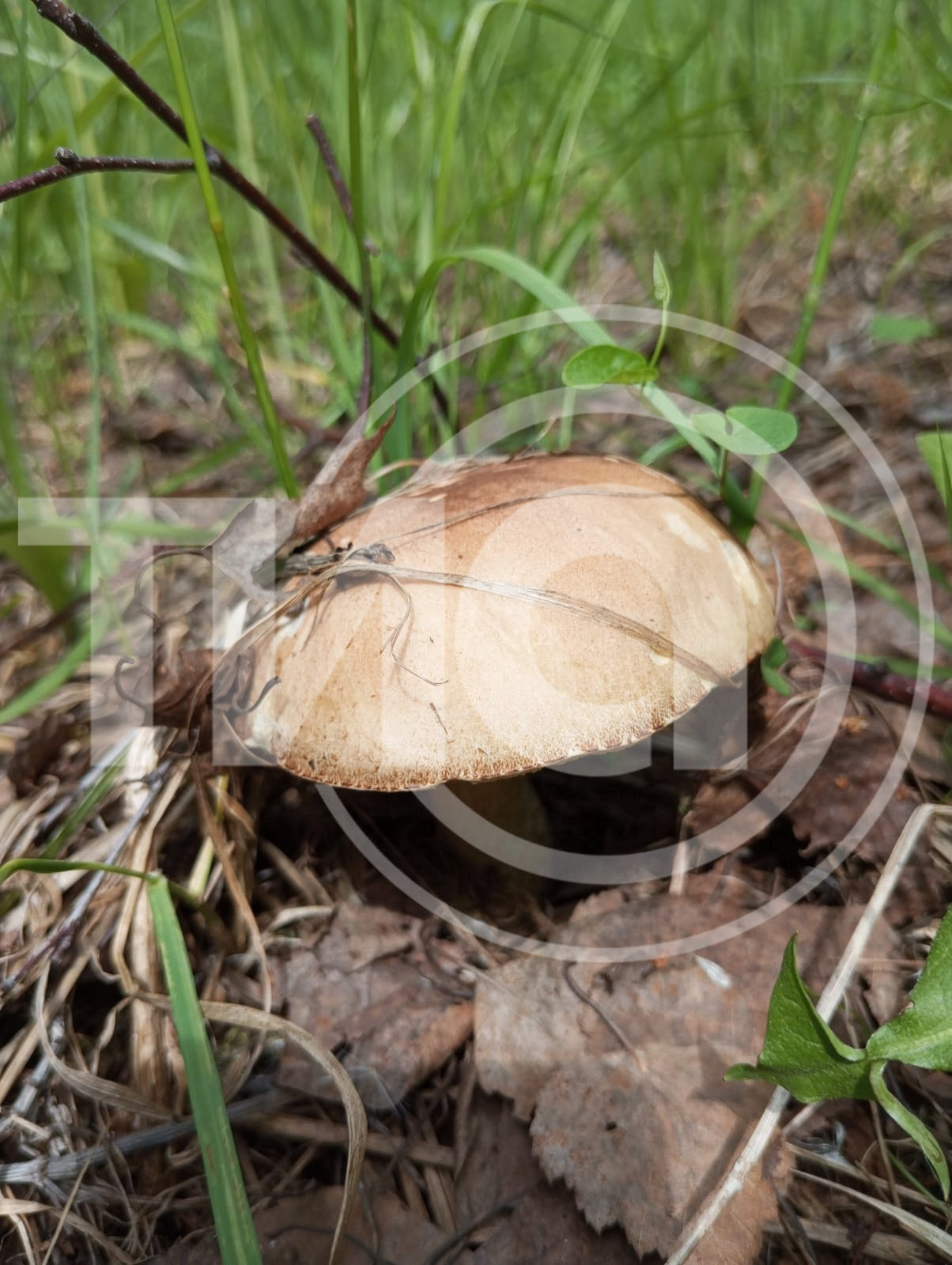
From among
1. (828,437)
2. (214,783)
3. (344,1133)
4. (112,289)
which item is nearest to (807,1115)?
(344,1133)

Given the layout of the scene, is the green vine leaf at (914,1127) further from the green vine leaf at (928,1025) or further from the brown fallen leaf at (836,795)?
the brown fallen leaf at (836,795)

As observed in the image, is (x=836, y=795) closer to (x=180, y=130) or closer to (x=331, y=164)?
(x=331, y=164)

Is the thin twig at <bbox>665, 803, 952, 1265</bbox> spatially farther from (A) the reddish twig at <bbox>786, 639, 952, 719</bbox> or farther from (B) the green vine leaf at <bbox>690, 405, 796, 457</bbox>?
(B) the green vine leaf at <bbox>690, 405, 796, 457</bbox>

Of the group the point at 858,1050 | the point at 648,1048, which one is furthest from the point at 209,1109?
the point at 858,1050

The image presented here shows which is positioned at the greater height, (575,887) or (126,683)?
A: (126,683)

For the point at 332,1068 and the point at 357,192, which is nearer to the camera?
the point at 332,1068

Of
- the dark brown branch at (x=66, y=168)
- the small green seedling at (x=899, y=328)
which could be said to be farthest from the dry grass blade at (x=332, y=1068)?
the small green seedling at (x=899, y=328)

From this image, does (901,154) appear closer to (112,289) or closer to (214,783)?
(112,289)
